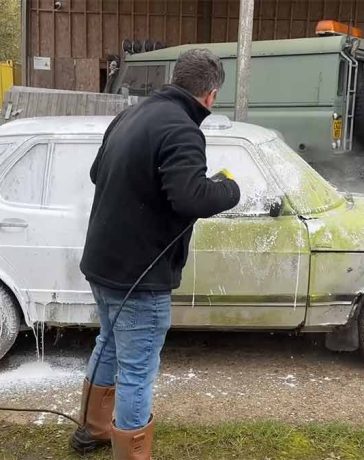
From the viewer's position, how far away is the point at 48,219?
12.3 ft

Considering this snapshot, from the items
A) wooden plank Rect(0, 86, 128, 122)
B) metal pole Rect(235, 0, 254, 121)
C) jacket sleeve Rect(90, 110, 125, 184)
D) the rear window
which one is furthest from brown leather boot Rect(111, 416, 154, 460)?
the rear window

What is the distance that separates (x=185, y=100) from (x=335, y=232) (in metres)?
1.85

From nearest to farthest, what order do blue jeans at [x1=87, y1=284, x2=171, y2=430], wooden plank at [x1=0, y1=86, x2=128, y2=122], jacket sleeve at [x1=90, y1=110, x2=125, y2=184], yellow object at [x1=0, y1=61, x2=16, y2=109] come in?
1. blue jeans at [x1=87, y1=284, x2=171, y2=430]
2. jacket sleeve at [x1=90, y1=110, x2=125, y2=184]
3. wooden plank at [x1=0, y1=86, x2=128, y2=122]
4. yellow object at [x1=0, y1=61, x2=16, y2=109]

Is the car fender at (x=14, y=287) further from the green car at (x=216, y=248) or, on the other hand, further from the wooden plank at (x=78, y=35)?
the wooden plank at (x=78, y=35)

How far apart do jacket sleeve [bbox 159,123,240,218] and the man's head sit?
0.58 feet

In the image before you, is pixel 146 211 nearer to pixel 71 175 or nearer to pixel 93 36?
pixel 71 175

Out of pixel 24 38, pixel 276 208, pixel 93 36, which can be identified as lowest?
pixel 276 208

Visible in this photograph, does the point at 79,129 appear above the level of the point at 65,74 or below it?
below

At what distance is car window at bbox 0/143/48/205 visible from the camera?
12.5 feet

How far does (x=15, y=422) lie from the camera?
128 inches

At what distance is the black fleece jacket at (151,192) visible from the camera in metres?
2.18

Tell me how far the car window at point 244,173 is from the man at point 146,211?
1424 millimetres

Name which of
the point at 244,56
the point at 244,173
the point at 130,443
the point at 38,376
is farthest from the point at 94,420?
the point at 244,56

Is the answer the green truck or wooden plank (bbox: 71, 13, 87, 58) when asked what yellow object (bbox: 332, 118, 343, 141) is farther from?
wooden plank (bbox: 71, 13, 87, 58)
